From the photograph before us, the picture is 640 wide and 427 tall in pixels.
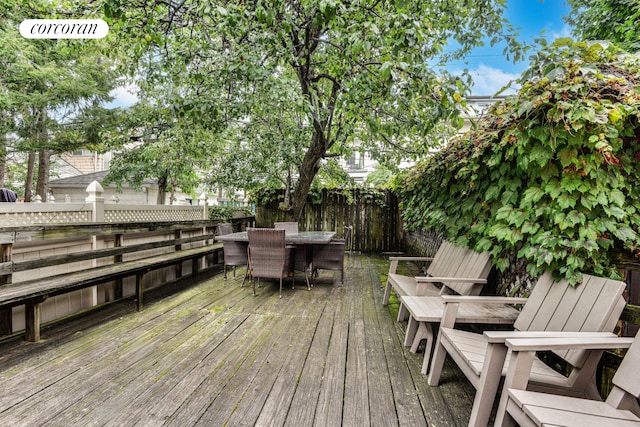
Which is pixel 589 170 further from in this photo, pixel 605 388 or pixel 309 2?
pixel 309 2

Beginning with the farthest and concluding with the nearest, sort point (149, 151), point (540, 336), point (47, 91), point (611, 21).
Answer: point (47, 91) → point (149, 151) → point (611, 21) → point (540, 336)

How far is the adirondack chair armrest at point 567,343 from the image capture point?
1.34 meters

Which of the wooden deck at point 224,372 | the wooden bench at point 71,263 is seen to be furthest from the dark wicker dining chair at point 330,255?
the wooden bench at point 71,263

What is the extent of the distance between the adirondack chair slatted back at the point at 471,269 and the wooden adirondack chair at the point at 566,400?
1273 mm

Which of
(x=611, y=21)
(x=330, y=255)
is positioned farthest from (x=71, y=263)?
(x=611, y=21)

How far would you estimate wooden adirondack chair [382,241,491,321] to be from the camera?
106 inches

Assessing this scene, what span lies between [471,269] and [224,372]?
7.63ft

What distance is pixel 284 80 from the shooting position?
10.6ft

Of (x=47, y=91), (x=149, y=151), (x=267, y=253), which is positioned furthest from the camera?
(x=47, y=91)

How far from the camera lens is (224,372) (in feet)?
7.14

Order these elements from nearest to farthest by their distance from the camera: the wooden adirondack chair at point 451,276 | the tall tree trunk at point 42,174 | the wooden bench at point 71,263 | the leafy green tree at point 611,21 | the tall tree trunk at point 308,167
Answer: the wooden bench at point 71,263 < the wooden adirondack chair at point 451,276 < the leafy green tree at point 611,21 < the tall tree trunk at point 308,167 < the tall tree trunk at point 42,174

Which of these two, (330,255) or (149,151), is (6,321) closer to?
(330,255)

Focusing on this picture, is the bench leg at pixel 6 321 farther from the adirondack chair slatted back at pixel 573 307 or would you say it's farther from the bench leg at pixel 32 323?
the adirondack chair slatted back at pixel 573 307

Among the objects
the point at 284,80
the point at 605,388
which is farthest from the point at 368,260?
the point at 605,388
